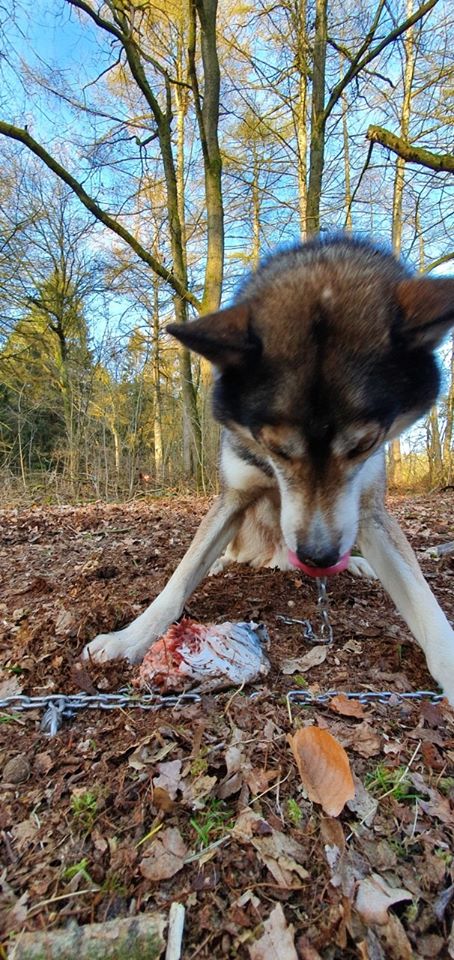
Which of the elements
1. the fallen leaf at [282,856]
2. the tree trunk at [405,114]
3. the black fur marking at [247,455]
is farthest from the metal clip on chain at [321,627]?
the tree trunk at [405,114]

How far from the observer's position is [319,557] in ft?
7.27

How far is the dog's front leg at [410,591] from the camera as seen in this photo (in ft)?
7.38

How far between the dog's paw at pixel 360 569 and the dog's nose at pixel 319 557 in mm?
1564

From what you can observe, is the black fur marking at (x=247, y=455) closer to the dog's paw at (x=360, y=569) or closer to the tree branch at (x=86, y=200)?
the dog's paw at (x=360, y=569)

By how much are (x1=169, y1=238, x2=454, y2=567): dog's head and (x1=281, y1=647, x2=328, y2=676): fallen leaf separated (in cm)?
48

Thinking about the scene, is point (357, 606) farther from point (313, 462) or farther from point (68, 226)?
point (68, 226)

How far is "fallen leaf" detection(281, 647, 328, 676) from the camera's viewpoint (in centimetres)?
227

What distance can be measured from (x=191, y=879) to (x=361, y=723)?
2.72ft

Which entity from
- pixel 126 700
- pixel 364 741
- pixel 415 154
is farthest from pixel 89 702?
pixel 415 154

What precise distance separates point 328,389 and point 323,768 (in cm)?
141

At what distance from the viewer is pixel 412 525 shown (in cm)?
605

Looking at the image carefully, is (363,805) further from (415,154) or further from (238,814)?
(415,154)

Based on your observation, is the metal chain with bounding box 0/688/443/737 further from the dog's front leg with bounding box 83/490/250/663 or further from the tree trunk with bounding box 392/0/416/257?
the tree trunk with bounding box 392/0/416/257

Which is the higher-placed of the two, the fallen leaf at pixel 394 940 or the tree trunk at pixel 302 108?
the tree trunk at pixel 302 108
